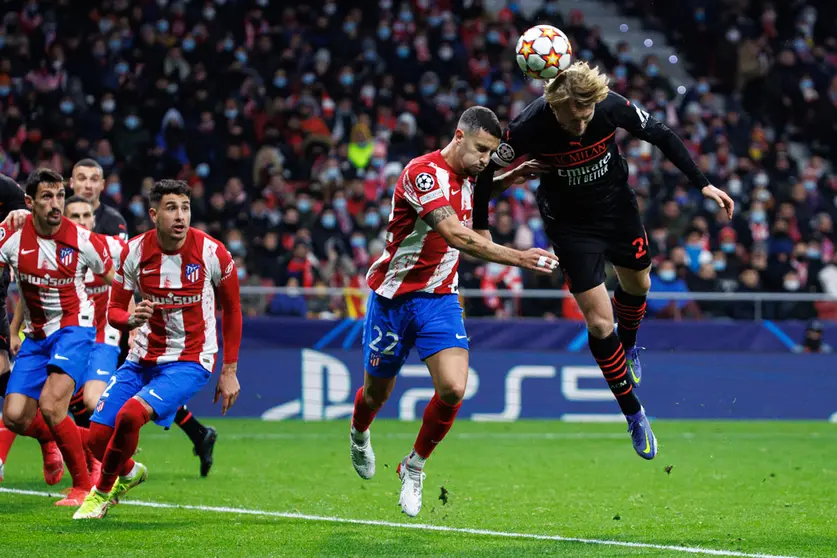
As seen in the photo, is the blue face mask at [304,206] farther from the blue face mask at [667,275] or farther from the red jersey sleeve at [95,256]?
the red jersey sleeve at [95,256]

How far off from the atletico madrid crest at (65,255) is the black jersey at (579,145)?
3325 mm

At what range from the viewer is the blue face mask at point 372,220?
63.7ft

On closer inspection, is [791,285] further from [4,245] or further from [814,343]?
[4,245]

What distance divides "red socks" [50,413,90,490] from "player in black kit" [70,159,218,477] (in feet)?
4.72

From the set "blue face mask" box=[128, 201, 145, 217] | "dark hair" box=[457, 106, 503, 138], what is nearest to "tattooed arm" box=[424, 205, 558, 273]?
"dark hair" box=[457, 106, 503, 138]

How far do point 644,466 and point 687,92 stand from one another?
13.6 m

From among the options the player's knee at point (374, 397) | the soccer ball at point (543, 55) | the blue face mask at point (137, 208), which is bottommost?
the blue face mask at point (137, 208)

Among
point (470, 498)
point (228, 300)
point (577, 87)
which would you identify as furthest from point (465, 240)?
point (470, 498)

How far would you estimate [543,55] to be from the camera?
8047mm

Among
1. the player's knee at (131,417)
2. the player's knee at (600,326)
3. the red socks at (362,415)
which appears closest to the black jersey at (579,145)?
the player's knee at (600,326)

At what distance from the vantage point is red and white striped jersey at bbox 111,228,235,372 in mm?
8414

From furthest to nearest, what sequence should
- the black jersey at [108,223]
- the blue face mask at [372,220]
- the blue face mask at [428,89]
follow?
the blue face mask at [428,89], the blue face mask at [372,220], the black jersey at [108,223]

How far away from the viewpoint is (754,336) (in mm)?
16281

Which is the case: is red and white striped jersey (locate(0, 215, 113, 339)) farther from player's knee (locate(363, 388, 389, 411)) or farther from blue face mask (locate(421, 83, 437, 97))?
blue face mask (locate(421, 83, 437, 97))
